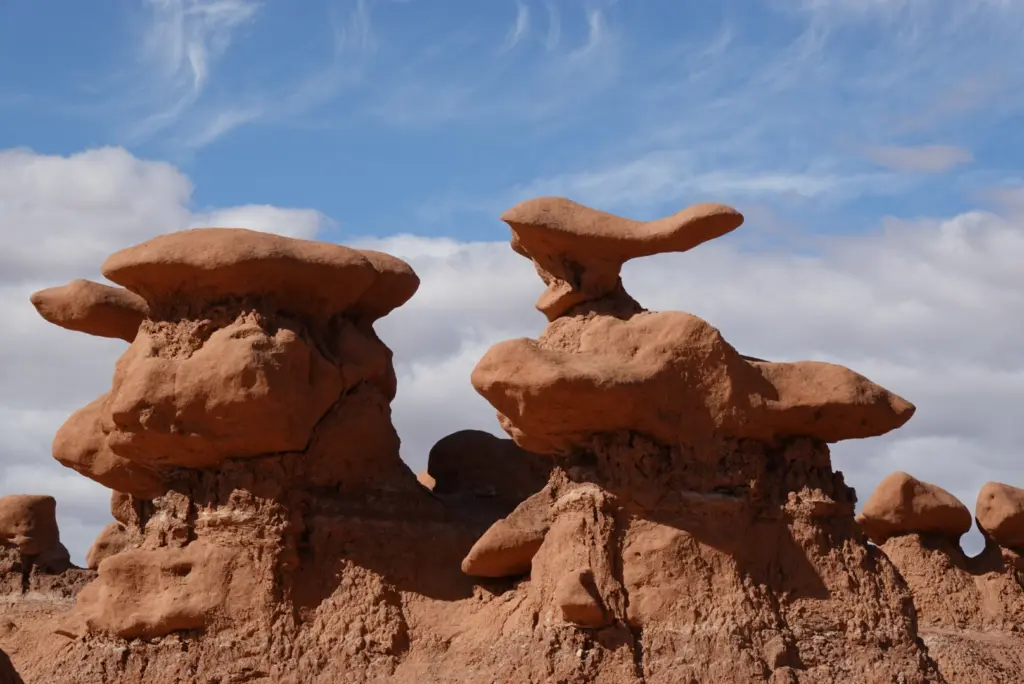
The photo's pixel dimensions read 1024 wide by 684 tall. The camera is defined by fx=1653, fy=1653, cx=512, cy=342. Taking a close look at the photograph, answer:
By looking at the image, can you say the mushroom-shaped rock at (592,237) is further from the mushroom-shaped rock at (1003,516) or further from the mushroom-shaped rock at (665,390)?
the mushroom-shaped rock at (1003,516)

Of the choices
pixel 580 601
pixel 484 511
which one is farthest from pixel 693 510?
pixel 484 511

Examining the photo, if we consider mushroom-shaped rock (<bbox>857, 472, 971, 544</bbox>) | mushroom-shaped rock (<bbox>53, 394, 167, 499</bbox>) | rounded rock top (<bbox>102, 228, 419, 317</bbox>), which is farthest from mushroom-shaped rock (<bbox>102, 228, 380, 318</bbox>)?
mushroom-shaped rock (<bbox>857, 472, 971, 544</bbox>)

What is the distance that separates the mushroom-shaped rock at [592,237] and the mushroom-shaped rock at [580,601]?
119 inches

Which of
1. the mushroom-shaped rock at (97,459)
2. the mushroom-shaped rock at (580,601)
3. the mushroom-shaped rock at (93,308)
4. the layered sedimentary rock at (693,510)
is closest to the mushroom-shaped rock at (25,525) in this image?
the mushroom-shaped rock at (97,459)

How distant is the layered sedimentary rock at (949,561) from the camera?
2041 cm

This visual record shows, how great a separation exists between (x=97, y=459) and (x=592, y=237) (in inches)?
225

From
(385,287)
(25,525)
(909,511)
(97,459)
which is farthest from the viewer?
(25,525)

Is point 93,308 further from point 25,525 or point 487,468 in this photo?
point 25,525

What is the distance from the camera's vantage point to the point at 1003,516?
840 inches

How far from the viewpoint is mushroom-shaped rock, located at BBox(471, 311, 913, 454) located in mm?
14016

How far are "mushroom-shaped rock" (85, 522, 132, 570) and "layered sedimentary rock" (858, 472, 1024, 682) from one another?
937cm

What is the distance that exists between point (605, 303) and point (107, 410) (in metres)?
4.90

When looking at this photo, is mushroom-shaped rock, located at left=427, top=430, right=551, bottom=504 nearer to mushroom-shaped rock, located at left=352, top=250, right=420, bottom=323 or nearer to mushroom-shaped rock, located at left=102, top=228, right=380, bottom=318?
mushroom-shaped rock, located at left=352, top=250, right=420, bottom=323

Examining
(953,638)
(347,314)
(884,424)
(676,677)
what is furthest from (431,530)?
(953,638)
